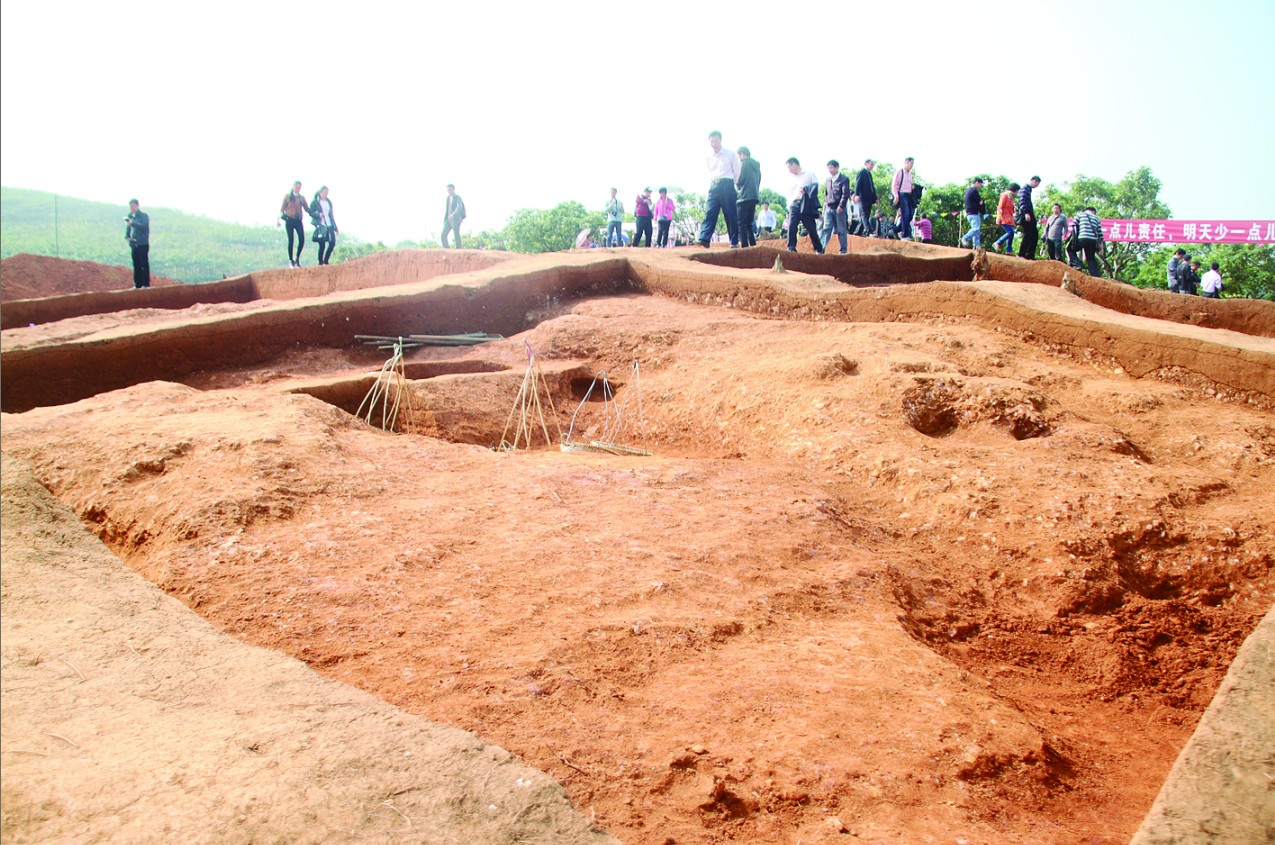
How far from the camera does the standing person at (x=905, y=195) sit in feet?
45.4

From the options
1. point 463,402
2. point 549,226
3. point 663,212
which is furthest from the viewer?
point 549,226

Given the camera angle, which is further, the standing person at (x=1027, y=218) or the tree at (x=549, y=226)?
the tree at (x=549, y=226)

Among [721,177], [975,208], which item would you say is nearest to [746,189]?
[721,177]

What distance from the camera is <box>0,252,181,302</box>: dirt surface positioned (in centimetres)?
1709

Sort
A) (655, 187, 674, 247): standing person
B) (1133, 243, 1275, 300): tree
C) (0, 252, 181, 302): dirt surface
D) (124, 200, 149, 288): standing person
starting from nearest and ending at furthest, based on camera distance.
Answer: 1. (124, 200, 149, 288): standing person
2. (655, 187, 674, 247): standing person
3. (0, 252, 181, 302): dirt surface
4. (1133, 243, 1275, 300): tree

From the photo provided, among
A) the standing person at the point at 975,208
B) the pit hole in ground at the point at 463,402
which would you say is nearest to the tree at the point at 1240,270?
the standing person at the point at 975,208

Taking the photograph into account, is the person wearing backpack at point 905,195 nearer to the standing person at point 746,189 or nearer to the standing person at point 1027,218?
the standing person at point 1027,218

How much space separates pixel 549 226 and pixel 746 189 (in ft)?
61.5

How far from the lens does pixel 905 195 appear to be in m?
14.3

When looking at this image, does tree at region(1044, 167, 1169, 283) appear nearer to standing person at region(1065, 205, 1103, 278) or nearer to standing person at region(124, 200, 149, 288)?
standing person at region(1065, 205, 1103, 278)

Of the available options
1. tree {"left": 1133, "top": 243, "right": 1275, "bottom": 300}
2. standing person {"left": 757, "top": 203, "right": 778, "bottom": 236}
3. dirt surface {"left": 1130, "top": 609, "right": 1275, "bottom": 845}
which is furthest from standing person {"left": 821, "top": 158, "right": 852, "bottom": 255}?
tree {"left": 1133, "top": 243, "right": 1275, "bottom": 300}

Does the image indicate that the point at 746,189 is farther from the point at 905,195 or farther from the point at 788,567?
the point at 788,567

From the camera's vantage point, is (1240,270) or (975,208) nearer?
(975,208)

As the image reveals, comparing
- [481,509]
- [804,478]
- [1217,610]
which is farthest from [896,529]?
[481,509]
